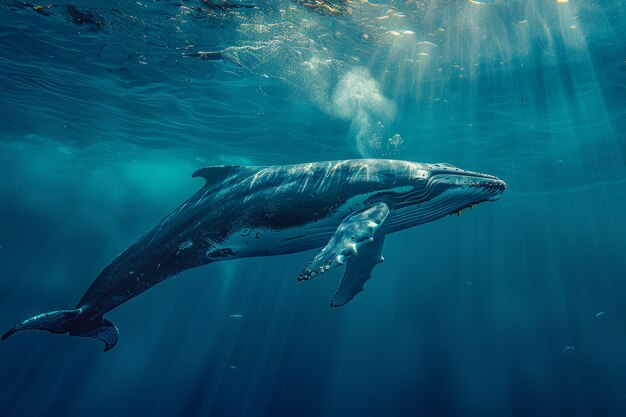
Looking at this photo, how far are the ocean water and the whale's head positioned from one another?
8017 mm

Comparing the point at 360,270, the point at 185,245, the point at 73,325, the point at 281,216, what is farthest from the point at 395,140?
the point at 73,325

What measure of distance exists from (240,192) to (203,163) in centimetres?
2785

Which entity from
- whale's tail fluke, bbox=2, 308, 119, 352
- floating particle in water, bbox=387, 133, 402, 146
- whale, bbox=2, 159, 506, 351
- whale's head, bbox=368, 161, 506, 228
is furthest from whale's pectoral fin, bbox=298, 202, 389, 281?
floating particle in water, bbox=387, 133, 402, 146

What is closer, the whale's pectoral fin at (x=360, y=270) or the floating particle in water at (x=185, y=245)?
the floating particle in water at (x=185, y=245)

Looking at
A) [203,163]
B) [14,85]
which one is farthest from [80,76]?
[203,163]

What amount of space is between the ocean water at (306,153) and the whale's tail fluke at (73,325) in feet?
29.5

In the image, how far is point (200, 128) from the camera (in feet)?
69.9

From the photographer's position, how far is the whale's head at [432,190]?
427 cm

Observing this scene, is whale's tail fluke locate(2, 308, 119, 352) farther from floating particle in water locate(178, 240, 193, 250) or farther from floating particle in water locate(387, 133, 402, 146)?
floating particle in water locate(387, 133, 402, 146)

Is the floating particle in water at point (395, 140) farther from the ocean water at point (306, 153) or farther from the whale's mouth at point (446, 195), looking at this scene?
the whale's mouth at point (446, 195)

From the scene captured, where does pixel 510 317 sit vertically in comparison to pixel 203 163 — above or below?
below

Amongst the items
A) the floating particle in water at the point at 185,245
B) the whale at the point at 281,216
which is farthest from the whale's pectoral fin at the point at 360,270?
the floating particle in water at the point at 185,245

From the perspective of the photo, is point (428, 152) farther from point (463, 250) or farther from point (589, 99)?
point (463, 250)

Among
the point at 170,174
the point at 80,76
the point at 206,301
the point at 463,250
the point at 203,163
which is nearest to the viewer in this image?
the point at 80,76
